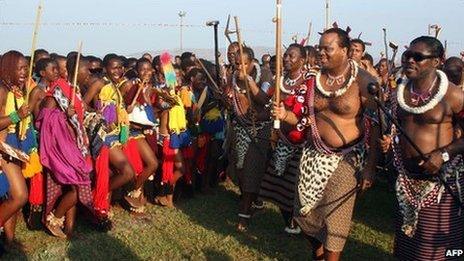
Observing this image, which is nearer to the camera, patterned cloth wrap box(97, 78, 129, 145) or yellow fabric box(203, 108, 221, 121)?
patterned cloth wrap box(97, 78, 129, 145)

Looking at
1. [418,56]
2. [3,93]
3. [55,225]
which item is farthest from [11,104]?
[418,56]

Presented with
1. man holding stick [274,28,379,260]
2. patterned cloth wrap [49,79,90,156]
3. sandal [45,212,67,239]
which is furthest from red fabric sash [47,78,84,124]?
man holding stick [274,28,379,260]

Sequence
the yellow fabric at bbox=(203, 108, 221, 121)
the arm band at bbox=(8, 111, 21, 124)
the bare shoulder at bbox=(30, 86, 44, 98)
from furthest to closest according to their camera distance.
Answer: the yellow fabric at bbox=(203, 108, 221, 121)
the bare shoulder at bbox=(30, 86, 44, 98)
the arm band at bbox=(8, 111, 21, 124)

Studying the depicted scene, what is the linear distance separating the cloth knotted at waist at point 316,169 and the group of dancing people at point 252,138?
1 cm

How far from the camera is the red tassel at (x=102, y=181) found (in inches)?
265

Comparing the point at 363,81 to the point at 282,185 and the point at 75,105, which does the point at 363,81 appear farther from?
the point at 75,105

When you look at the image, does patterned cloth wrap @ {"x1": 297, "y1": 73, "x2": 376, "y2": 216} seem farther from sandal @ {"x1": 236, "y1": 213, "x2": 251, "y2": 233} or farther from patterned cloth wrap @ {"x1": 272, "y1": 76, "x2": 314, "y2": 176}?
sandal @ {"x1": 236, "y1": 213, "x2": 251, "y2": 233}

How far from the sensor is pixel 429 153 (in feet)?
14.6

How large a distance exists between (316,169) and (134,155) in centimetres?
298

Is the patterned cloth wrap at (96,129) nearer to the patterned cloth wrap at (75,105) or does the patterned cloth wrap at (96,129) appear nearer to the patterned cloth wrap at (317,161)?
the patterned cloth wrap at (75,105)

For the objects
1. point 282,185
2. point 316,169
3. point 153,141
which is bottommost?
point 282,185

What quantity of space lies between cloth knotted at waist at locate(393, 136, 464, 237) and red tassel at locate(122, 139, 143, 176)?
369 cm

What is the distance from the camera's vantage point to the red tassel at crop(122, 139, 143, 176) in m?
7.25

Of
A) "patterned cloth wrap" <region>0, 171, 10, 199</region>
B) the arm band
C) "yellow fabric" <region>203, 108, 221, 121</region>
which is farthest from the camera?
"yellow fabric" <region>203, 108, 221, 121</region>
